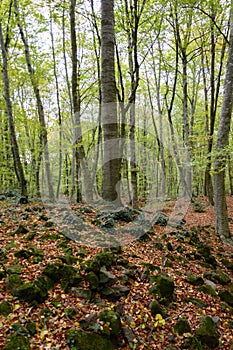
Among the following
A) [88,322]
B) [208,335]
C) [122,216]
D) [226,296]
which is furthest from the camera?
[122,216]

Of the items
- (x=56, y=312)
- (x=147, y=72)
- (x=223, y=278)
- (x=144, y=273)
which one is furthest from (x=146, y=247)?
(x=147, y=72)

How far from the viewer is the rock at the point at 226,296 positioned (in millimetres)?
4727

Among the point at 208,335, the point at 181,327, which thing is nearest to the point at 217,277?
the point at 208,335

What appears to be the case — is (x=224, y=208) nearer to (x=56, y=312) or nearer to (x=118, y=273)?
(x=118, y=273)

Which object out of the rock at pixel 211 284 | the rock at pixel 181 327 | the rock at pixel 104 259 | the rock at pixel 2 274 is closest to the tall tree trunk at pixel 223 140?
the rock at pixel 211 284

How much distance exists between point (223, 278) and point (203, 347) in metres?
2.29

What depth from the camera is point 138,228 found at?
266 inches

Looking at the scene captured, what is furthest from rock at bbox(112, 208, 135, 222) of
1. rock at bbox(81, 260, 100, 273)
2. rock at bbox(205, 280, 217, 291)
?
rock at bbox(81, 260, 100, 273)

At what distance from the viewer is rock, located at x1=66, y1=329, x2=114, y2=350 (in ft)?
9.43

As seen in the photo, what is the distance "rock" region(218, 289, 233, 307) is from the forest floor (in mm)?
23

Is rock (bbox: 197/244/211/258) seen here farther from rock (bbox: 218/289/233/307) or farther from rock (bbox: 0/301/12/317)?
rock (bbox: 0/301/12/317)

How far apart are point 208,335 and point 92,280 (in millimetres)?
1931

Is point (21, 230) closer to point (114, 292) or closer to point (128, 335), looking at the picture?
point (114, 292)

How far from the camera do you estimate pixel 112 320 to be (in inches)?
130
